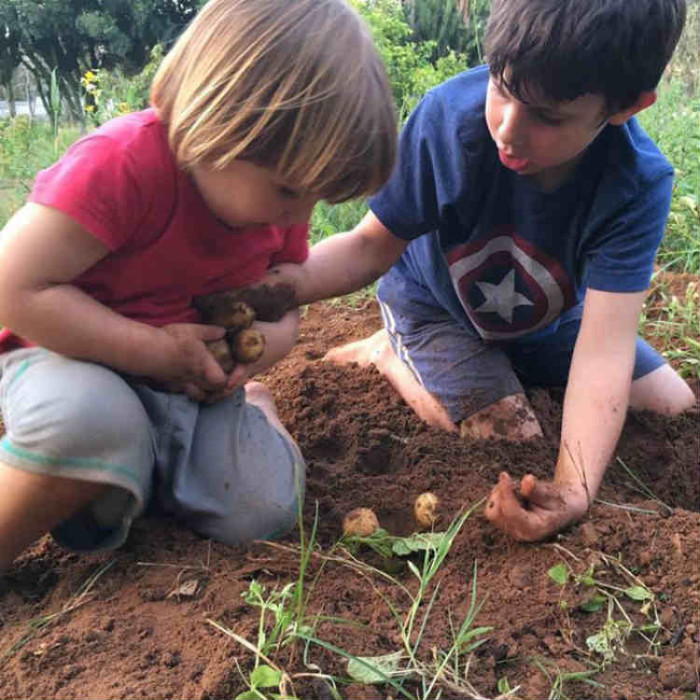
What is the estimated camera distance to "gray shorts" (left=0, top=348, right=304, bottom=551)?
1.55m

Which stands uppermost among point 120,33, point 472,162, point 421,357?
point 472,162

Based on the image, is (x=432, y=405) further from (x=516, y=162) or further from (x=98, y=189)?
(x=98, y=189)

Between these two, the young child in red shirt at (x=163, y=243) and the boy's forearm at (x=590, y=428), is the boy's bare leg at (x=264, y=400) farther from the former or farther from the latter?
the boy's forearm at (x=590, y=428)

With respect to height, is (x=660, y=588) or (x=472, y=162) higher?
(x=472, y=162)

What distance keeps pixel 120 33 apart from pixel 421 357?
13476 millimetres

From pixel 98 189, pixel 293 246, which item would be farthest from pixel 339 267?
pixel 98 189

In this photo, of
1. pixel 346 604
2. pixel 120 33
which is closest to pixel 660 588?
pixel 346 604

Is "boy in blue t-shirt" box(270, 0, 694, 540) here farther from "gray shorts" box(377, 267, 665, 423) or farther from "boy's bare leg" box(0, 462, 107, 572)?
"boy's bare leg" box(0, 462, 107, 572)

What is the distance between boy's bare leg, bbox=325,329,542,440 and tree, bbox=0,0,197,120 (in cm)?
1218

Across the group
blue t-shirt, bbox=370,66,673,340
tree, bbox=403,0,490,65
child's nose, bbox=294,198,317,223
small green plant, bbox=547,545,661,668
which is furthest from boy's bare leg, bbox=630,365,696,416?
tree, bbox=403,0,490,65

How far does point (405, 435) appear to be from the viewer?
232cm

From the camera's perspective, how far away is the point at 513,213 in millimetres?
2217

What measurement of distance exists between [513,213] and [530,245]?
0.30 ft

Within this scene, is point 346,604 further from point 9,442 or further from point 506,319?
point 506,319
